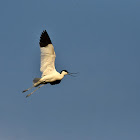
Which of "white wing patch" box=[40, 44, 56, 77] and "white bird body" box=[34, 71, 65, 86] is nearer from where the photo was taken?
"white bird body" box=[34, 71, 65, 86]

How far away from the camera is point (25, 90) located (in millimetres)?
180000

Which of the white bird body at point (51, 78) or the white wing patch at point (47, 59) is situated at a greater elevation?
the white wing patch at point (47, 59)

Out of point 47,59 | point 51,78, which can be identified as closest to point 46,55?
point 47,59

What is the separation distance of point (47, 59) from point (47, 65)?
17.5 inches

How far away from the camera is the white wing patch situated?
17962 cm

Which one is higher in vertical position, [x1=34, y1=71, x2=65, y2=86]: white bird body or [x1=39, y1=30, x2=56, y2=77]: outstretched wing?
[x1=39, y1=30, x2=56, y2=77]: outstretched wing

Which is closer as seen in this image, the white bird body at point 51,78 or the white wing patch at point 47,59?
the white bird body at point 51,78

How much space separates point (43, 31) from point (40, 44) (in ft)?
3.36

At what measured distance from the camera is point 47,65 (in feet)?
590

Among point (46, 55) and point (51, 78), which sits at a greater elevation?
point (46, 55)

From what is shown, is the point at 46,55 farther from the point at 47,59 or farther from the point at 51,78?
the point at 51,78

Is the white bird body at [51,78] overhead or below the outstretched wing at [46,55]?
below

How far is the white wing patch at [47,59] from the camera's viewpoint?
17962cm

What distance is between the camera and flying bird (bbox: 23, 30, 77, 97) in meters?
180
